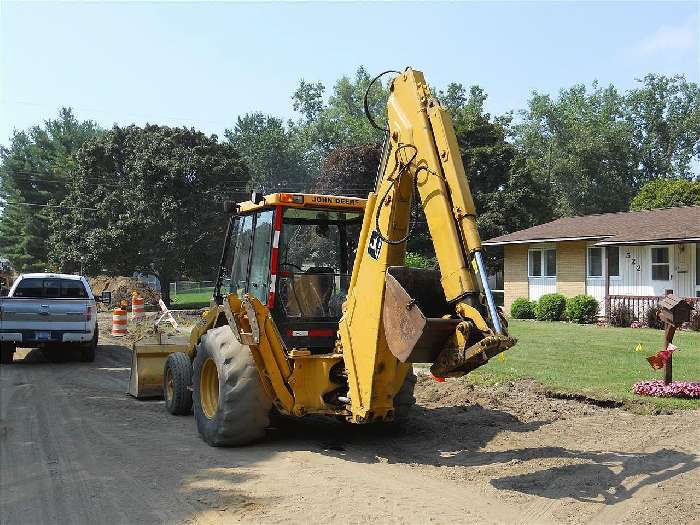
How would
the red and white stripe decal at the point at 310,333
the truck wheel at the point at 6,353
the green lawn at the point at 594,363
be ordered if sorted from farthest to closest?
the truck wheel at the point at 6,353
the green lawn at the point at 594,363
the red and white stripe decal at the point at 310,333

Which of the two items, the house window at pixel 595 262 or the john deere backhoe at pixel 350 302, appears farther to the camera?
the house window at pixel 595 262

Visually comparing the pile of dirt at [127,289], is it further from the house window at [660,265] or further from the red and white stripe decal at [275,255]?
the red and white stripe decal at [275,255]

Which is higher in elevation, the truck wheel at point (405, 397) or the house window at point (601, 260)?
the house window at point (601, 260)

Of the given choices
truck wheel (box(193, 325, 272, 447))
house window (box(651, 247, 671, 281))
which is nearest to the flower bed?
truck wheel (box(193, 325, 272, 447))

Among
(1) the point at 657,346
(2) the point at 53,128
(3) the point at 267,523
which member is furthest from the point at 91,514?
(2) the point at 53,128

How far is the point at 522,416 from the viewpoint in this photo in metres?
8.50

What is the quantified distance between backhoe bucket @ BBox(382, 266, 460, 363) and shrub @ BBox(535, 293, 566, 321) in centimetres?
2002

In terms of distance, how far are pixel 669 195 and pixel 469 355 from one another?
117 feet

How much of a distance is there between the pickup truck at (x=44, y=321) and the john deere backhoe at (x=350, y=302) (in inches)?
249

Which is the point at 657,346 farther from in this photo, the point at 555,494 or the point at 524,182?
the point at 524,182

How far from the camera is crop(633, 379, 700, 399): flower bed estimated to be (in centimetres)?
→ 923

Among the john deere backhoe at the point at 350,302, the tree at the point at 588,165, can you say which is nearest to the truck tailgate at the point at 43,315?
the john deere backhoe at the point at 350,302

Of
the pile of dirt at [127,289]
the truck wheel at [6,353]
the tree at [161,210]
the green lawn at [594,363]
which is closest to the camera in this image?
the green lawn at [594,363]

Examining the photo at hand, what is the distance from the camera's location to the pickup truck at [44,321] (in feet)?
45.9
